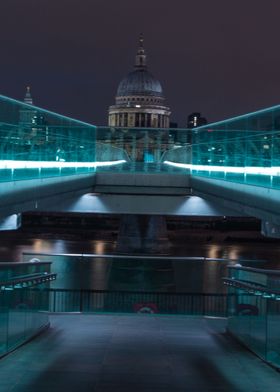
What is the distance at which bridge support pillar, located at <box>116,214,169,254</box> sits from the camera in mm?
42594

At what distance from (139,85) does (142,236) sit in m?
101

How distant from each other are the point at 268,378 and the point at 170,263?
A: 8.50m

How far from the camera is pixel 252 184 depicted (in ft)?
40.5

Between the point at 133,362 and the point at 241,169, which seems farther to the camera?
the point at 241,169

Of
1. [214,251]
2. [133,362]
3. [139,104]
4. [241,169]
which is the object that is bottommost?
[133,362]

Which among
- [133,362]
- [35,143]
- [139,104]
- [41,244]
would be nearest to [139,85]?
[139,104]

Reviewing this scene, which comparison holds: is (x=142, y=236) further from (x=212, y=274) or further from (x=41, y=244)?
(x=212, y=274)

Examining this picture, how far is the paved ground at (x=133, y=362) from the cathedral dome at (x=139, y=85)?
129 metres

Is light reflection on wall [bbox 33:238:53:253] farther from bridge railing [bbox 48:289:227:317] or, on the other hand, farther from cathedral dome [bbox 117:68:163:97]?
cathedral dome [bbox 117:68:163:97]

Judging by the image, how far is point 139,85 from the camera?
142 metres

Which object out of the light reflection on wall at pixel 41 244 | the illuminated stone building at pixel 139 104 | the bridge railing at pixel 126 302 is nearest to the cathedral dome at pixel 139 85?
the illuminated stone building at pixel 139 104

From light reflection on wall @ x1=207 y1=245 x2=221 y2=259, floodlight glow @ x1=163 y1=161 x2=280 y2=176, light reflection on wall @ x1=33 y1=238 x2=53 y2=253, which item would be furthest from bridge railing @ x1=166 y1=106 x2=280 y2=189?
light reflection on wall @ x1=33 y1=238 x2=53 y2=253

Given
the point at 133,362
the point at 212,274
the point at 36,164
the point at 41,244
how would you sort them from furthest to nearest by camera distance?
the point at 41,244 < the point at 212,274 < the point at 36,164 < the point at 133,362

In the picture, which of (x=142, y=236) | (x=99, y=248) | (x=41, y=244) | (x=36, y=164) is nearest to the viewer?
(x=36, y=164)
